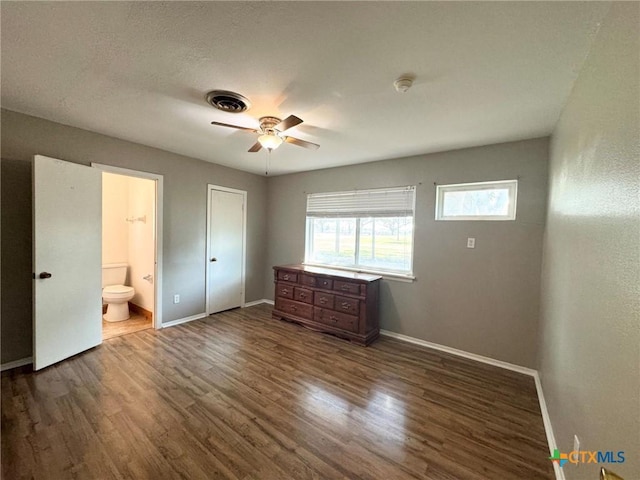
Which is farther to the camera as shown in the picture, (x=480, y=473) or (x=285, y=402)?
(x=285, y=402)

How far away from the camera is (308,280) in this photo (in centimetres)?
384

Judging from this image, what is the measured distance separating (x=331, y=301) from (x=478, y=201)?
221cm

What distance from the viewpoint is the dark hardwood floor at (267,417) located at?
1566mm

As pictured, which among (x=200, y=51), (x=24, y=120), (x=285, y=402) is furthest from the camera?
(x=24, y=120)

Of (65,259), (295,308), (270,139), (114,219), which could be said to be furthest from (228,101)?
(114,219)

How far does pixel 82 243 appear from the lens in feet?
9.17

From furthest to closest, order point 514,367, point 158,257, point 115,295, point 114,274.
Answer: point 114,274, point 115,295, point 158,257, point 514,367

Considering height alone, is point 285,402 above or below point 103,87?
below

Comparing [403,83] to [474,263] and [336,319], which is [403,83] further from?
[336,319]

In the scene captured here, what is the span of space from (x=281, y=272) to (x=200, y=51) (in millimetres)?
3072

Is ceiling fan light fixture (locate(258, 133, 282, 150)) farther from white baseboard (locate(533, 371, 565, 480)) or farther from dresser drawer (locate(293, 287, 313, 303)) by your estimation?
white baseboard (locate(533, 371, 565, 480))

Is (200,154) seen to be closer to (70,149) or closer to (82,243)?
(70,149)

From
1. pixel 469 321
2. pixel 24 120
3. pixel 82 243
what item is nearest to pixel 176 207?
pixel 82 243

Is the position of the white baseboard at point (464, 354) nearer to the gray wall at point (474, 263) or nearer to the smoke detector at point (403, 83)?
the gray wall at point (474, 263)
